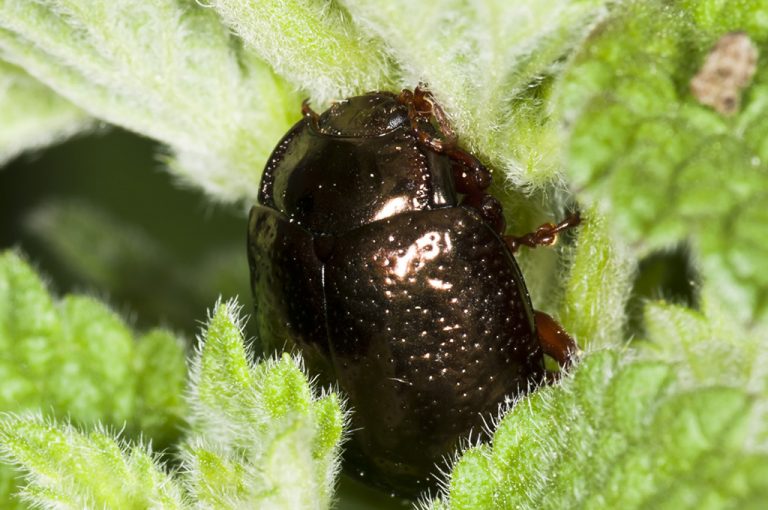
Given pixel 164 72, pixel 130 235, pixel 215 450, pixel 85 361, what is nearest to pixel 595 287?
pixel 215 450

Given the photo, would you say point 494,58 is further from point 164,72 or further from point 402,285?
point 164,72

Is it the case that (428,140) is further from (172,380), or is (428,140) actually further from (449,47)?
(172,380)

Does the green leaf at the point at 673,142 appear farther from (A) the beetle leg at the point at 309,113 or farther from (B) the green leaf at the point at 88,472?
(B) the green leaf at the point at 88,472

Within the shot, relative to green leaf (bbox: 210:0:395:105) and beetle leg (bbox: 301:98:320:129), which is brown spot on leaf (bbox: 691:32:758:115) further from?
beetle leg (bbox: 301:98:320:129)

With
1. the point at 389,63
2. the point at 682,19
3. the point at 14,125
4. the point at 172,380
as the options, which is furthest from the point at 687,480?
the point at 14,125

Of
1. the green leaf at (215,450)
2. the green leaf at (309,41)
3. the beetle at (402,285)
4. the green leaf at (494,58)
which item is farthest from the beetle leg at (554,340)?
the green leaf at (309,41)
